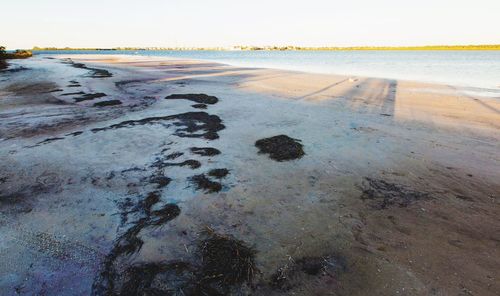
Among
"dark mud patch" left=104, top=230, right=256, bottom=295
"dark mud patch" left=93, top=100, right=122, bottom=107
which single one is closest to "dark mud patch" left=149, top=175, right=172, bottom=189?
"dark mud patch" left=104, top=230, right=256, bottom=295

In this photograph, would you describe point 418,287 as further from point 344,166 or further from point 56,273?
point 56,273

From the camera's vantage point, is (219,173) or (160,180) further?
(219,173)

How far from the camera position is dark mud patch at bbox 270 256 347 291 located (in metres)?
2.66

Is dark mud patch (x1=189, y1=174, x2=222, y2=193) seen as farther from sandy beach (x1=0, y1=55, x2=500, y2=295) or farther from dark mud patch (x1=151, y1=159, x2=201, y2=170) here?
dark mud patch (x1=151, y1=159, x2=201, y2=170)

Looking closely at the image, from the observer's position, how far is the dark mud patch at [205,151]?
18.5 feet

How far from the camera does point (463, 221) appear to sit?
3.62 meters

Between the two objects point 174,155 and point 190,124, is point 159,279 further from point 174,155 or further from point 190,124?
point 190,124

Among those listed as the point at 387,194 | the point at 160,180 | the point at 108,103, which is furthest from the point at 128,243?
the point at 108,103

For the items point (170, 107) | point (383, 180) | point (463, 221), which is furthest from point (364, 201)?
point (170, 107)

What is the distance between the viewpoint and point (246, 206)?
3957mm

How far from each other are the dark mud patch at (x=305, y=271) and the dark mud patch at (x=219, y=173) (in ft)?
7.24

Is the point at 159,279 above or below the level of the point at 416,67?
above

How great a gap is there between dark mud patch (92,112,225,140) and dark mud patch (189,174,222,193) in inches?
79.0

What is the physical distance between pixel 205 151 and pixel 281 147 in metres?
1.65
